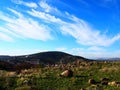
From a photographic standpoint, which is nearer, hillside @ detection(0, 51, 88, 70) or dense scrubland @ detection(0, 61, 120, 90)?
dense scrubland @ detection(0, 61, 120, 90)

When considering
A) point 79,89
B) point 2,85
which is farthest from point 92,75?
point 2,85

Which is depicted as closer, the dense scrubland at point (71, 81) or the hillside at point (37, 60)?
the dense scrubland at point (71, 81)

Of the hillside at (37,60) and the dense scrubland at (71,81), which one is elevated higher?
the hillside at (37,60)

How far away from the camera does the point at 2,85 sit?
97.5 ft

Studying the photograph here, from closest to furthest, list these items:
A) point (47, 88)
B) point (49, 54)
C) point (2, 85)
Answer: point (47, 88) < point (2, 85) < point (49, 54)

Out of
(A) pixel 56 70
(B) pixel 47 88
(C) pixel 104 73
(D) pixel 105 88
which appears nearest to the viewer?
(D) pixel 105 88

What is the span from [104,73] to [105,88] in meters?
6.43

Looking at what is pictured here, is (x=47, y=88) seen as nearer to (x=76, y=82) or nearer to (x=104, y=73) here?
(x=76, y=82)

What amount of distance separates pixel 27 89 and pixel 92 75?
28.7ft

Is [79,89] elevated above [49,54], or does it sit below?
below

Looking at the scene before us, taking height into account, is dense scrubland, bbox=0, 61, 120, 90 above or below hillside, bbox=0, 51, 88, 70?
below

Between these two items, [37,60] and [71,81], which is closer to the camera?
[71,81]

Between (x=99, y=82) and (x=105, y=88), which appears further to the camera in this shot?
(x=99, y=82)

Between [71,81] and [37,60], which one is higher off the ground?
[37,60]
